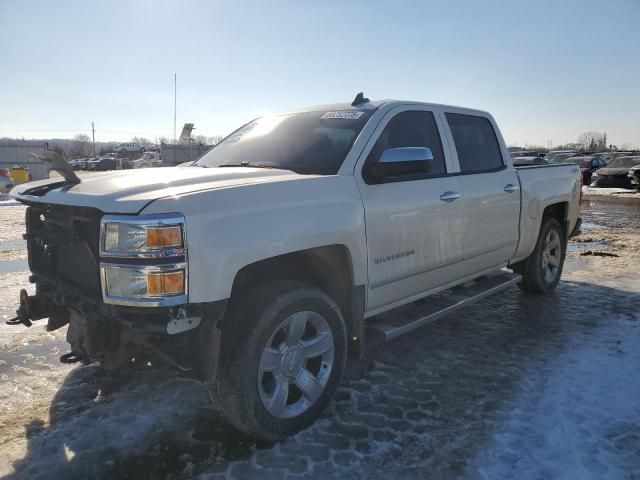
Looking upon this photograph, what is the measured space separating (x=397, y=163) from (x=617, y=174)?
23797 mm

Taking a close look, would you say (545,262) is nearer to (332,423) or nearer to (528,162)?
(528,162)

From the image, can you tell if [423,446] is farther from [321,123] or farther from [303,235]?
[321,123]

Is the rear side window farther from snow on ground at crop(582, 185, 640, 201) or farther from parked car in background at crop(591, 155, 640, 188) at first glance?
parked car in background at crop(591, 155, 640, 188)

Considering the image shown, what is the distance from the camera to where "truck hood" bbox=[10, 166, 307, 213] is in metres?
2.53

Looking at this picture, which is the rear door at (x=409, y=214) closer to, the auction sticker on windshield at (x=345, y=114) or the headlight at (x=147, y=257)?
the auction sticker on windshield at (x=345, y=114)

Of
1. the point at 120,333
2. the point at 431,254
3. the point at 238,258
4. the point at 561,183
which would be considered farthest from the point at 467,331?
the point at 120,333

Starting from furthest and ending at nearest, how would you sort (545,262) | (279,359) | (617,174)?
(617,174) < (545,262) < (279,359)

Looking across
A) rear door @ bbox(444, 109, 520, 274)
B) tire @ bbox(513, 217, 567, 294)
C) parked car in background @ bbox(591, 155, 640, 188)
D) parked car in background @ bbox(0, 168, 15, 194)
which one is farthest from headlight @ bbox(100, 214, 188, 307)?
parked car in background @ bbox(591, 155, 640, 188)

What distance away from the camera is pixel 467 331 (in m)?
4.85

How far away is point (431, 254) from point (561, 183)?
9.75 feet

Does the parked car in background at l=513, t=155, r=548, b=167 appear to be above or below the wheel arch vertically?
Result: above

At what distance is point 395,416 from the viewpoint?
127 inches

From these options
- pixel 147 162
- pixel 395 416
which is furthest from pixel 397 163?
pixel 147 162

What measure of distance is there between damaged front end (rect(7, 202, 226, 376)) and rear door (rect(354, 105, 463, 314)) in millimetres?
1294
